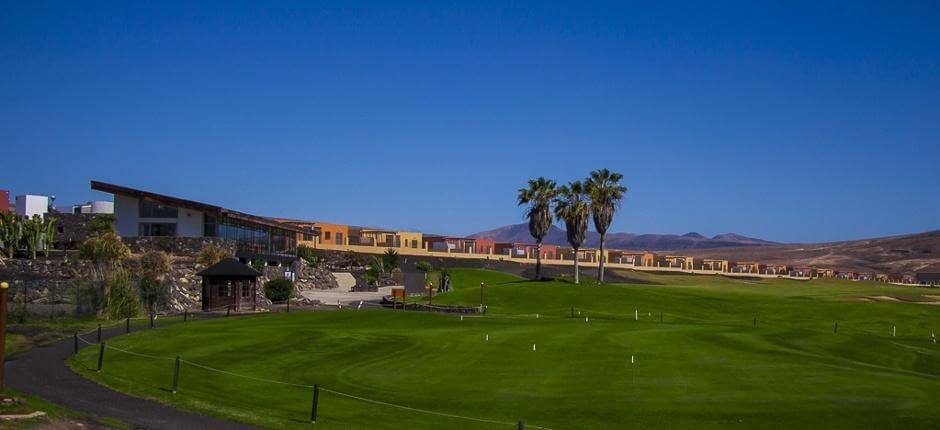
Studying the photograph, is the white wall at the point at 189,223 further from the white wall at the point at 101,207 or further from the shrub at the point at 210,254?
the white wall at the point at 101,207

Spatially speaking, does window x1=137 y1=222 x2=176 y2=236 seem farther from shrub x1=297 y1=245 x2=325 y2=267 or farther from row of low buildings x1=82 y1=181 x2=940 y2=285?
shrub x1=297 y1=245 x2=325 y2=267

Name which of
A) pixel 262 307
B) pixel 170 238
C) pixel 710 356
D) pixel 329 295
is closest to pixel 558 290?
pixel 329 295

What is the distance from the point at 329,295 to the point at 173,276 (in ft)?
64.0

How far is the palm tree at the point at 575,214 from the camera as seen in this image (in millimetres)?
86500

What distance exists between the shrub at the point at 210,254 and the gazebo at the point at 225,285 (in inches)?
411

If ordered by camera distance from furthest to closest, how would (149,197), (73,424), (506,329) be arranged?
(149,197), (506,329), (73,424)

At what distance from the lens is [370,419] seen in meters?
22.7

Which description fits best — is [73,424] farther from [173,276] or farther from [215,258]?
[215,258]

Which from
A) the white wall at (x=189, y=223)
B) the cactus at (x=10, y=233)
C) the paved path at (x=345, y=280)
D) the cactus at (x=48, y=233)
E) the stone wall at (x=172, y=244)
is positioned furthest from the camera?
the paved path at (x=345, y=280)

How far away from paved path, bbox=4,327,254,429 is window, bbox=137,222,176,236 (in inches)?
1655

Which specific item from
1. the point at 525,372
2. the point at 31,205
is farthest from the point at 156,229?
the point at 525,372

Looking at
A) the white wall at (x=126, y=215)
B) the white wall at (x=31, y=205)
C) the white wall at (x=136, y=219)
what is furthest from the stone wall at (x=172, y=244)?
the white wall at (x=31, y=205)

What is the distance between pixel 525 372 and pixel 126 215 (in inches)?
2016

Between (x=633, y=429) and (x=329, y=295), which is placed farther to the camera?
(x=329, y=295)
